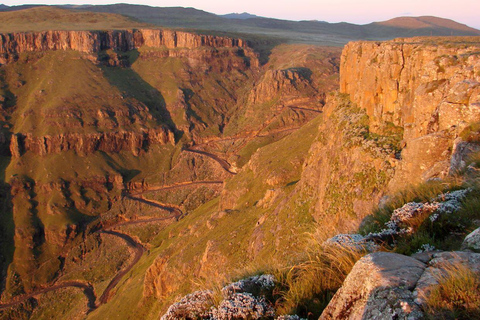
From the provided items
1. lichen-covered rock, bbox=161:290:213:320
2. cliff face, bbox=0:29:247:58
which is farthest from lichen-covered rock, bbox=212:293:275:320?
cliff face, bbox=0:29:247:58

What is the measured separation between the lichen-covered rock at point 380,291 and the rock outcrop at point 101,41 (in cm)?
16011

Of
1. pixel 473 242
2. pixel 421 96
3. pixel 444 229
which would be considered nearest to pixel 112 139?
pixel 421 96

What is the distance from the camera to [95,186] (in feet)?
342

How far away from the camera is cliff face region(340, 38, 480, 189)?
1452cm

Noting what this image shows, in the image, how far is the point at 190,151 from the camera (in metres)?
122

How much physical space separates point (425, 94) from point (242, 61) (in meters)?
163

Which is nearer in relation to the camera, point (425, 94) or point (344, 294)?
point (344, 294)

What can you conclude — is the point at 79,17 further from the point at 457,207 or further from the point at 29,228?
the point at 457,207

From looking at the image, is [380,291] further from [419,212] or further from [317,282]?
[419,212]

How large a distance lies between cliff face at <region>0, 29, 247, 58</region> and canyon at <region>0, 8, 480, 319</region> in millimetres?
653

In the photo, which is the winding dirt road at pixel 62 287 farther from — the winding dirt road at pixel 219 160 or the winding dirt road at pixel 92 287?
the winding dirt road at pixel 219 160

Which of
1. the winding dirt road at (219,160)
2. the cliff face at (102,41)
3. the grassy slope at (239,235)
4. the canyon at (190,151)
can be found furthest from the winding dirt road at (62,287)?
the cliff face at (102,41)

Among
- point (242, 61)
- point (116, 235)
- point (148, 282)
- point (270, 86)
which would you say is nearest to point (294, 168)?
point (148, 282)

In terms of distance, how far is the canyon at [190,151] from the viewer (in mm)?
22766
